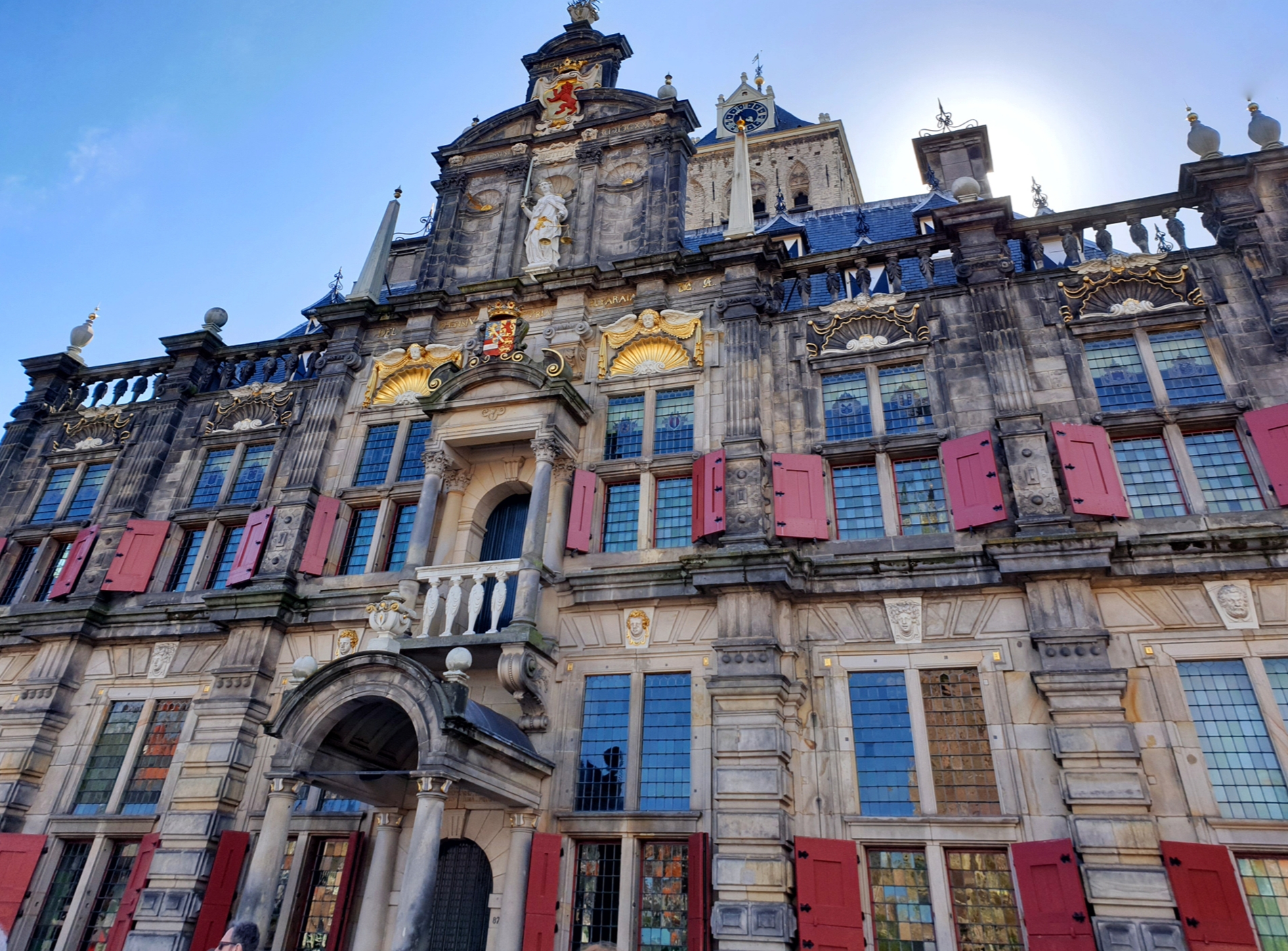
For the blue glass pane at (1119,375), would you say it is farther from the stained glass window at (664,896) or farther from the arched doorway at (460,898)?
the arched doorway at (460,898)

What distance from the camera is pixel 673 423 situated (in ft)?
60.9

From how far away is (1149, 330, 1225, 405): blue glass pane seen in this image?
15.8m

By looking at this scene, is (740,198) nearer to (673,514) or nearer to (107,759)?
(673,514)

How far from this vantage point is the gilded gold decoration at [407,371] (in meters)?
21.2

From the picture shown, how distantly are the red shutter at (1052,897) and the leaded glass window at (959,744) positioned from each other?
3.02ft

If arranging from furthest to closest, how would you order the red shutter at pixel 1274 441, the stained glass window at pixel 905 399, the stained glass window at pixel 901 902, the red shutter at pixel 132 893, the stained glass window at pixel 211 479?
the stained glass window at pixel 211 479
the stained glass window at pixel 905 399
the red shutter at pixel 132 893
the red shutter at pixel 1274 441
the stained glass window at pixel 901 902

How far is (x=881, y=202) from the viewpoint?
27.4 meters

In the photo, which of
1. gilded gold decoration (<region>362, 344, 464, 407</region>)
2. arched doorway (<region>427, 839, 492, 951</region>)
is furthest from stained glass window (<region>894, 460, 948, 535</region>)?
gilded gold decoration (<region>362, 344, 464, 407</region>)

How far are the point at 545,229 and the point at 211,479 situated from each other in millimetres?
10799

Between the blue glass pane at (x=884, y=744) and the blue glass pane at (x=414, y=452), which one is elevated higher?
the blue glass pane at (x=414, y=452)

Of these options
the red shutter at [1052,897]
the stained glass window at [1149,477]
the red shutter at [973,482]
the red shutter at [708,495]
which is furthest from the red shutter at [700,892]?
the stained glass window at [1149,477]

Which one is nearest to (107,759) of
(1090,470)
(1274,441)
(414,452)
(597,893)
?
(414,452)

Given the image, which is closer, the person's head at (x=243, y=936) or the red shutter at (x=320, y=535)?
the person's head at (x=243, y=936)

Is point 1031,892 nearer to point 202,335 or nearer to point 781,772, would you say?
point 781,772
